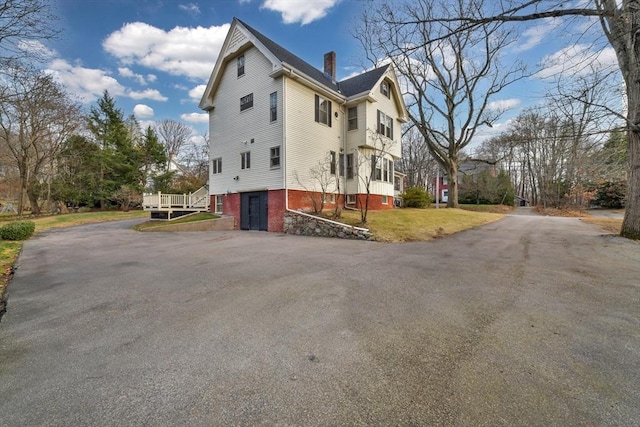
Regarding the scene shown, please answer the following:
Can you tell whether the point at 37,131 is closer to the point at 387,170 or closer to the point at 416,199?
→ the point at 387,170

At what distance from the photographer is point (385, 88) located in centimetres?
1888

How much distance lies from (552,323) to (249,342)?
361cm

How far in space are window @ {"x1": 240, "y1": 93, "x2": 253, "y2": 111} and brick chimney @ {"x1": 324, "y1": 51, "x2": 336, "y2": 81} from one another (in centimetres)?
762

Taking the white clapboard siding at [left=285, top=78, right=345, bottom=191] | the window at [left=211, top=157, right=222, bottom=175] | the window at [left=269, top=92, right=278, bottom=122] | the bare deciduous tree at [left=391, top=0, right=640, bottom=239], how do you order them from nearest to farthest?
the bare deciduous tree at [left=391, top=0, right=640, bottom=239] → the white clapboard siding at [left=285, top=78, right=345, bottom=191] → the window at [left=269, top=92, right=278, bottom=122] → the window at [left=211, top=157, right=222, bottom=175]

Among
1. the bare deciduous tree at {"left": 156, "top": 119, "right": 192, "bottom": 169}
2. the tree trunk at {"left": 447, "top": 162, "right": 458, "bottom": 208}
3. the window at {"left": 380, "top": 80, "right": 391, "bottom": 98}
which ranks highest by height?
the bare deciduous tree at {"left": 156, "top": 119, "right": 192, "bottom": 169}

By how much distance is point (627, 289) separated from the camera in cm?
447

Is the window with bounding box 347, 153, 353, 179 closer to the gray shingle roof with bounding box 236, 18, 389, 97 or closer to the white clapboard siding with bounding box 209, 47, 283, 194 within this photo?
the gray shingle roof with bounding box 236, 18, 389, 97

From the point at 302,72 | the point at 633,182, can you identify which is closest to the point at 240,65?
the point at 302,72

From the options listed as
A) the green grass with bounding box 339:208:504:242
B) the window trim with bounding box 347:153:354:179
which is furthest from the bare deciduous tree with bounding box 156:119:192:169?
the green grass with bounding box 339:208:504:242

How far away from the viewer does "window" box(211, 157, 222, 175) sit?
57.1ft

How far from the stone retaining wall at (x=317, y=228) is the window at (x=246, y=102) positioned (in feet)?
23.1

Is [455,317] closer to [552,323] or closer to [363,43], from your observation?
[552,323]

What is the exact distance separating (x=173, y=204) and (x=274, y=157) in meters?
8.84

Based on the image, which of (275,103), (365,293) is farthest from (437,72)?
(365,293)
